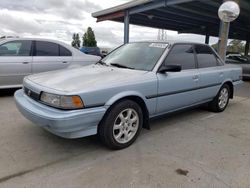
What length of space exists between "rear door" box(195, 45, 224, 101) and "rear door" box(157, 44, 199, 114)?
0.20m

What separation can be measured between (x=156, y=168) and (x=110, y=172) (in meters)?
0.53

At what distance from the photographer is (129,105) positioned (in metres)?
3.21

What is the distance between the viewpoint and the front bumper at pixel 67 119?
2684 millimetres

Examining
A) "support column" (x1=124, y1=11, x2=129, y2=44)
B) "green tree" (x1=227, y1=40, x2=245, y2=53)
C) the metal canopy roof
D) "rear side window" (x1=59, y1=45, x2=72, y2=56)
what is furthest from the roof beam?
"green tree" (x1=227, y1=40, x2=245, y2=53)

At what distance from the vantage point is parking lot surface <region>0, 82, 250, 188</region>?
253cm

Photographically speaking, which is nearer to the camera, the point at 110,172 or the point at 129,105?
the point at 110,172

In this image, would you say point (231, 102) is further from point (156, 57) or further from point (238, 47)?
point (238, 47)

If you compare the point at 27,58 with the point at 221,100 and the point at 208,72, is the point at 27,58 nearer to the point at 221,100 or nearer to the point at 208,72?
the point at 208,72

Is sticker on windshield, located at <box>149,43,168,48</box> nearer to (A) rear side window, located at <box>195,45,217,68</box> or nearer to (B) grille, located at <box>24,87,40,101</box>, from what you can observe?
(A) rear side window, located at <box>195,45,217,68</box>

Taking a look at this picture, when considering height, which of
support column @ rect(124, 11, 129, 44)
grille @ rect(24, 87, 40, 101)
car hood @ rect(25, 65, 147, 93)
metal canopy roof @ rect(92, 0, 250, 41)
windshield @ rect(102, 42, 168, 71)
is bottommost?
grille @ rect(24, 87, 40, 101)

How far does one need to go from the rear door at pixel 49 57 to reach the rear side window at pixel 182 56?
11.6ft

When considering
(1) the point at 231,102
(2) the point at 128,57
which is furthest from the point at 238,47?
(2) the point at 128,57

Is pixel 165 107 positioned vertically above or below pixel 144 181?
above

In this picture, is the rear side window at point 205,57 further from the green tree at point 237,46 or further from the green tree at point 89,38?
the green tree at point 89,38
